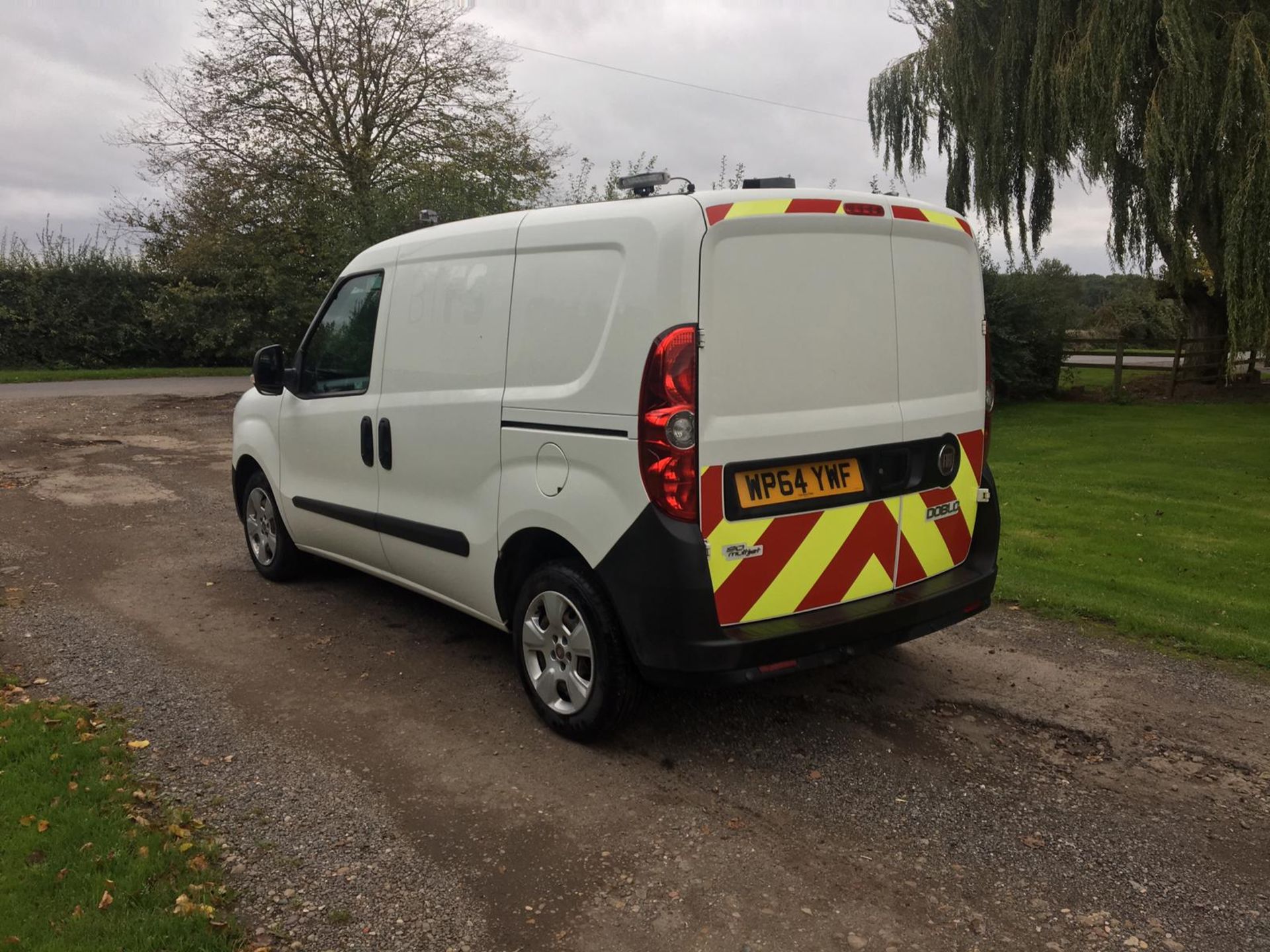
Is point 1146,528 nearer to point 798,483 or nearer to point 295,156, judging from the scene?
point 798,483

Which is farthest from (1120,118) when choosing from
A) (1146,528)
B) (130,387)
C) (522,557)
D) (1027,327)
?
(130,387)

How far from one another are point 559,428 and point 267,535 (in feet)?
11.5

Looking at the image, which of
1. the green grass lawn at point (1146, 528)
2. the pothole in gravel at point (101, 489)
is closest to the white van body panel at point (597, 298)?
the green grass lawn at point (1146, 528)

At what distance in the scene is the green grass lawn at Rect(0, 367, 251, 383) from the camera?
72.5 feet

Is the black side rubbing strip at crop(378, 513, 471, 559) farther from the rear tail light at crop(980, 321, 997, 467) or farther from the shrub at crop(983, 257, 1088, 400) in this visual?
the shrub at crop(983, 257, 1088, 400)

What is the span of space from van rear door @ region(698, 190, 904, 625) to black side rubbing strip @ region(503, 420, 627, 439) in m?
0.36

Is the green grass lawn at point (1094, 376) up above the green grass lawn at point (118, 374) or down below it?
below

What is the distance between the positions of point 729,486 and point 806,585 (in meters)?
0.56

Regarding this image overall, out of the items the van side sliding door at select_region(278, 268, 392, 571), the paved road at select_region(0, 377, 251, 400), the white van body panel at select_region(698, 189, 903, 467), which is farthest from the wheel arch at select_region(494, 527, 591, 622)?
the paved road at select_region(0, 377, 251, 400)

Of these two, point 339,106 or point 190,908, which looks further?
point 339,106

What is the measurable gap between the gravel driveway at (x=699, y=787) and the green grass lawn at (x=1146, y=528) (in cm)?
61

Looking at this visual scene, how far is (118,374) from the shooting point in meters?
23.8

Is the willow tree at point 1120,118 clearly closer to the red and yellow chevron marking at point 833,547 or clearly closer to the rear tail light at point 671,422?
the red and yellow chevron marking at point 833,547

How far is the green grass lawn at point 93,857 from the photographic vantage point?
2744 millimetres
